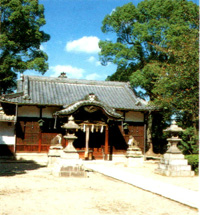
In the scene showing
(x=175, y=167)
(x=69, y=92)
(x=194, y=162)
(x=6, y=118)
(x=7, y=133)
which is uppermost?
(x=69, y=92)

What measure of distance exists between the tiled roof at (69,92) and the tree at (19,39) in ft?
17.8

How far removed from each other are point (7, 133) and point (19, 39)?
12.6 metres

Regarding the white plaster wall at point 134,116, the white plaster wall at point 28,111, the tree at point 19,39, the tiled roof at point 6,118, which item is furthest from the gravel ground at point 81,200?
the tree at point 19,39

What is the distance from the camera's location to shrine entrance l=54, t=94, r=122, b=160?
59.8 feet

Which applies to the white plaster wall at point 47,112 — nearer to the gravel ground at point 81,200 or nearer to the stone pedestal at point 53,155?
the stone pedestal at point 53,155

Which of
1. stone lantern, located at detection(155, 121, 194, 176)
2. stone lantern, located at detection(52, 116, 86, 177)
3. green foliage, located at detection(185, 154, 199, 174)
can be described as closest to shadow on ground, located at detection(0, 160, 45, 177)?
stone lantern, located at detection(52, 116, 86, 177)

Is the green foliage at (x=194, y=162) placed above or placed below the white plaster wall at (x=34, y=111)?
below

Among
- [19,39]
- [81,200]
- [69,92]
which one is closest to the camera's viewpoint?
[81,200]

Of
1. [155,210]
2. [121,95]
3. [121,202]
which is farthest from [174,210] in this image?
[121,95]

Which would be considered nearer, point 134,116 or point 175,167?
point 175,167

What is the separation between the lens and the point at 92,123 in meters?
18.8

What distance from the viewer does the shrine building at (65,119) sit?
1859 cm

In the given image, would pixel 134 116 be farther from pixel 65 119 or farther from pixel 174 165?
pixel 174 165

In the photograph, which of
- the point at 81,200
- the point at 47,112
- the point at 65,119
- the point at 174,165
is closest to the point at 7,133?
the point at 47,112
